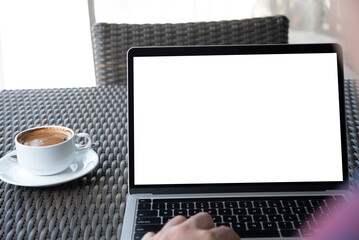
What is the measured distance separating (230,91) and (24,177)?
36cm

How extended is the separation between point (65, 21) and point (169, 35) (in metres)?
1.53

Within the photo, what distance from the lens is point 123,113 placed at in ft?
3.20

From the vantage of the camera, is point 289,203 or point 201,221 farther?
point 289,203

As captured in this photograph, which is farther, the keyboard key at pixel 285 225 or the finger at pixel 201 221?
the keyboard key at pixel 285 225

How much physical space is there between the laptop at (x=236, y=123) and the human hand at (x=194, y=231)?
17 cm

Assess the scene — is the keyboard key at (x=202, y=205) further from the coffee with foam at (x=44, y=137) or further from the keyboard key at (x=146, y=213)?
the coffee with foam at (x=44, y=137)

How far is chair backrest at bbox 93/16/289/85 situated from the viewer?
1277 mm

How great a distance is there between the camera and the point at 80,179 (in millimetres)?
742

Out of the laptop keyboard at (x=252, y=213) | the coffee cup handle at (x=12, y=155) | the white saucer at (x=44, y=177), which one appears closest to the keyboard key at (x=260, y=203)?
the laptop keyboard at (x=252, y=213)

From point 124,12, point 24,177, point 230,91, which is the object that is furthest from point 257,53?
point 124,12

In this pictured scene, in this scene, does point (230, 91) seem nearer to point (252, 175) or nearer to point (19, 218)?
point (252, 175)

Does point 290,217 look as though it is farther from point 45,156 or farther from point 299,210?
point 45,156

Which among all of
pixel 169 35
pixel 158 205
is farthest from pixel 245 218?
pixel 169 35

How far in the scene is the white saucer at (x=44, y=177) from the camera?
27.8 inches
